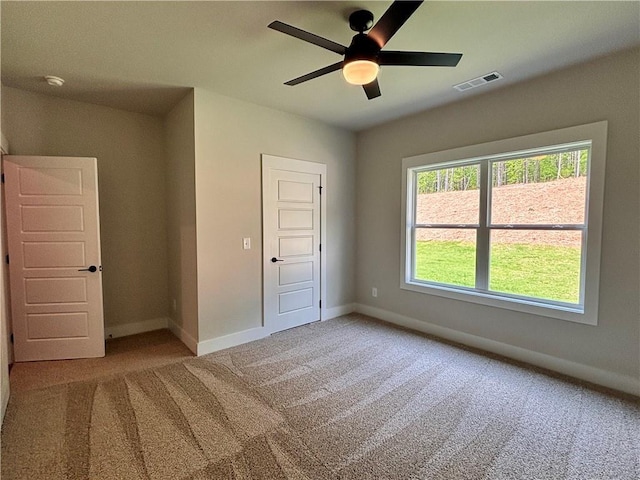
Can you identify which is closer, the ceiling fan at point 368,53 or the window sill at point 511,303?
the ceiling fan at point 368,53

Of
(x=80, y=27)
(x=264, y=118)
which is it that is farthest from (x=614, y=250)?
(x=80, y=27)

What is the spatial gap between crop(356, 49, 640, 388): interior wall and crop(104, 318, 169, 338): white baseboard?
3.19 m

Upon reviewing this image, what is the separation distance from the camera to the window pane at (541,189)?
2.86m

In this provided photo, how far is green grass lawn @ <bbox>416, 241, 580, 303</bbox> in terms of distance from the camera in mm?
2922

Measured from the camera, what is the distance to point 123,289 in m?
3.90

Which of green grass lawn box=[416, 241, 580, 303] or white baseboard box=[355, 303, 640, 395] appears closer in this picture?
white baseboard box=[355, 303, 640, 395]

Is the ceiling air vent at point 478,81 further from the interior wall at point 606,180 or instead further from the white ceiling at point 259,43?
the interior wall at point 606,180

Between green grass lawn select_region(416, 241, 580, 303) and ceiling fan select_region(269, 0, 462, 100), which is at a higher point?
ceiling fan select_region(269, 0, 462, 100)

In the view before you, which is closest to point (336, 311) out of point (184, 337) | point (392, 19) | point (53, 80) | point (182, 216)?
point (184, 337)

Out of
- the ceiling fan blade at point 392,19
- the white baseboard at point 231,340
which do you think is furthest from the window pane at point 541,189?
the white baseboard at point 231,340

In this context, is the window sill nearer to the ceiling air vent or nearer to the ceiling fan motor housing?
the ceiling air vent

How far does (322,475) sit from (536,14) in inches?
125

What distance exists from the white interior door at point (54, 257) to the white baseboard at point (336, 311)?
2.65 meters

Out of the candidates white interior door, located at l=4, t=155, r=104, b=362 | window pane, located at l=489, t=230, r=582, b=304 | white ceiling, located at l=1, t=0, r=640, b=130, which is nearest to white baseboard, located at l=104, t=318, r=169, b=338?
white interior door, located at l=4, t=155, r=104, b=362
